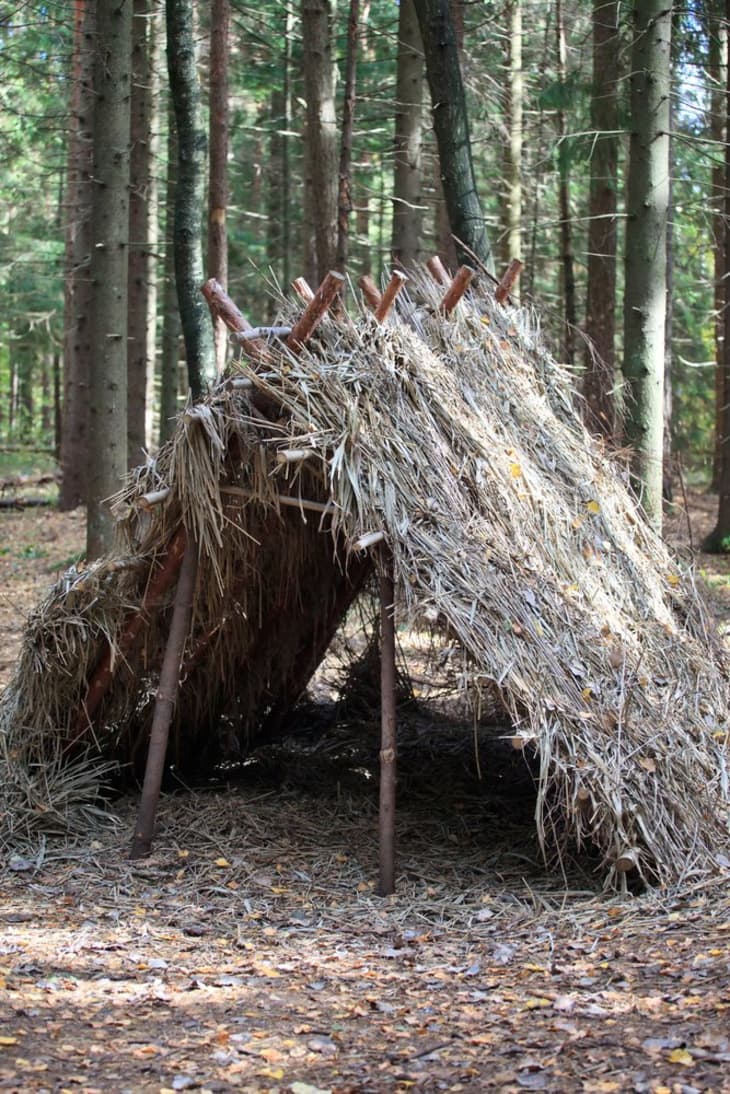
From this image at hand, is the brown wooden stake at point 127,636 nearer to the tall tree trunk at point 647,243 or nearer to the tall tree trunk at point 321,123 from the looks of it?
the tall tree trunk at point 647,243

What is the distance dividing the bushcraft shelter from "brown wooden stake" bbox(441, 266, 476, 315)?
0.07ft

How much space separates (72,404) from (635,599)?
12675mm

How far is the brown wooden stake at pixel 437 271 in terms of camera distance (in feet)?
22.0

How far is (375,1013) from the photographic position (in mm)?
3691

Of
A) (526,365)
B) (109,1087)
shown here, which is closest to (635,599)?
(526,365)

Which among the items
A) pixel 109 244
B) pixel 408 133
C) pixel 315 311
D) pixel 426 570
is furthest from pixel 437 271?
pixel 408 133

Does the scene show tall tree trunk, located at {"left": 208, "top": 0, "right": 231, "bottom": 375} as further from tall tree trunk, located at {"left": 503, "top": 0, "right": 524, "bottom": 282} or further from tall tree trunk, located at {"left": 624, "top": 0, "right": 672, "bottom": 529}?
tall tree trunk, located at {"left": 624, "top": 0, "right": 672, "bottom": 529}

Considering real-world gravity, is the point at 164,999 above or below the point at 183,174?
below

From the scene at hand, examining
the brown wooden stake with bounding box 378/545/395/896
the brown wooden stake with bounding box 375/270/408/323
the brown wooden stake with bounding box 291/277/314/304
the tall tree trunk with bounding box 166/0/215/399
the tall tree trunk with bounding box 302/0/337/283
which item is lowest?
the brown wooden stake with bounding box 378/545/395/896

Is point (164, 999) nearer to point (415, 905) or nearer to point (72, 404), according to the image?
point (415, 905)

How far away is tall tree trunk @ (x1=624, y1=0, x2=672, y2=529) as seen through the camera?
718 centimetres

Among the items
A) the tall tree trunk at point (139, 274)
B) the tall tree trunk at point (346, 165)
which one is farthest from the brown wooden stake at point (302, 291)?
the tall tree trunk at point (139, 274)

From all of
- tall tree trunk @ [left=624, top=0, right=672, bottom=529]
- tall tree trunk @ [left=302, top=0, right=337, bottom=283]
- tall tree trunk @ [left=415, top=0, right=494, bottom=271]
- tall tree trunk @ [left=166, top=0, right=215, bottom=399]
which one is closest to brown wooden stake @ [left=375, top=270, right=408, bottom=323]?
tall tree trunk @ [left=624, top=0, right=672, bottom=529]

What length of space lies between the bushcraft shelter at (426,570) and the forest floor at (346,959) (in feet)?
1.22
